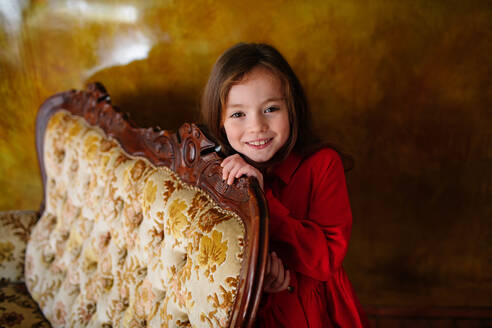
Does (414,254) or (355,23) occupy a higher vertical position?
(355,23)

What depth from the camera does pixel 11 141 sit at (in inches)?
60.1

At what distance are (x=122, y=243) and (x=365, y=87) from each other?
1.00m

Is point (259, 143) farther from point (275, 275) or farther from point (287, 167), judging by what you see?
point (275, 275)

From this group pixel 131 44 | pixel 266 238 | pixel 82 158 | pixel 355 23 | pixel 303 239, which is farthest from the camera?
pixel 131 44

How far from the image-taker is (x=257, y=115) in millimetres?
786

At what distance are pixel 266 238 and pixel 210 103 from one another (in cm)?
42

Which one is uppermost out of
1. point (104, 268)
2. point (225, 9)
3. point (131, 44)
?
point (225, 9)

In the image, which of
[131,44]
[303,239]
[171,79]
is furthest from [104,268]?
[131,44]

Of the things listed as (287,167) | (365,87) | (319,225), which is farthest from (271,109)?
(365,87)

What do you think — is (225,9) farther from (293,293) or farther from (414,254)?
(414,254)

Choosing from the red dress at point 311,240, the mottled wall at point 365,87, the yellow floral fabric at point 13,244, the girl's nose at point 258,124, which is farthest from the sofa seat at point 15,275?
the girl's nose at point 258,124

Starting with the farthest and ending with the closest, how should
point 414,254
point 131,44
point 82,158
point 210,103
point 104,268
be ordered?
1. point 414,254
2. point 131,44
3. point 82,158
4. point 104,268
5. point 210,103

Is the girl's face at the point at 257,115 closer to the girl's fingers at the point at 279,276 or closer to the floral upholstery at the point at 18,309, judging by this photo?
the girl's fingers at the point at 279,276

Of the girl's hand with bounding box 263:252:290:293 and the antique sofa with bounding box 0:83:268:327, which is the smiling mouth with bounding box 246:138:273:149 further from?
the girl's hand with bounding box 263:252:290:293
